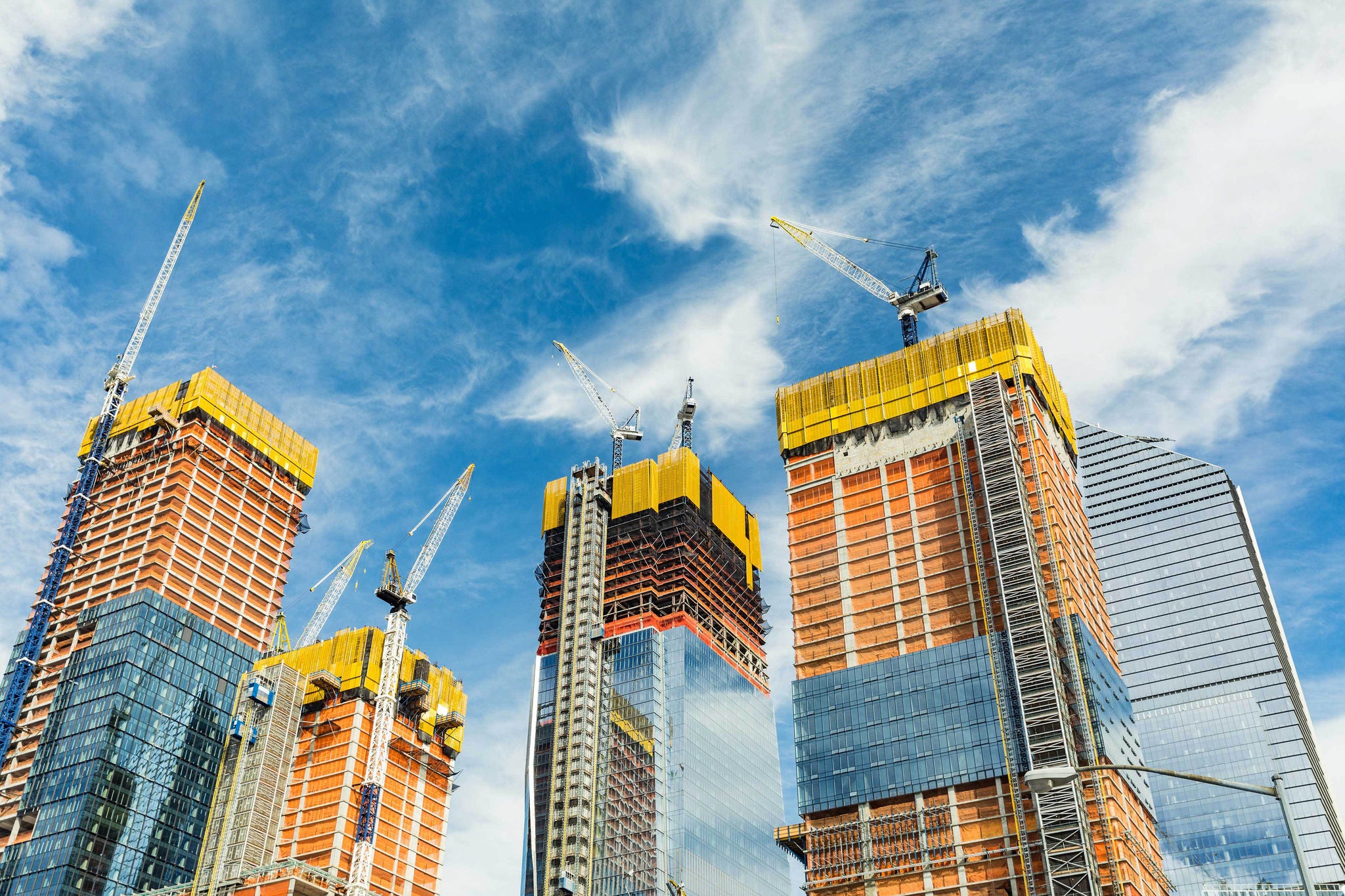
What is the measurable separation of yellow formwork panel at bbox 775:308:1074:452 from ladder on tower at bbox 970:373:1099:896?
5.59 meters

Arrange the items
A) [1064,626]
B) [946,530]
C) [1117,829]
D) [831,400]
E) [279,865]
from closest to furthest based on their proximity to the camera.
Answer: [1117,829] → [1064,626] → [946,530] → [831,400] → [279,865]

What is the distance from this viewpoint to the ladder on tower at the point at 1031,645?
392ft

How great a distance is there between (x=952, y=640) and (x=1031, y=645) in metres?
10.6

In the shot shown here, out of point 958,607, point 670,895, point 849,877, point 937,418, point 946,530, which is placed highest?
point 937,418

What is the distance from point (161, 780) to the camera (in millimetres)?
199500

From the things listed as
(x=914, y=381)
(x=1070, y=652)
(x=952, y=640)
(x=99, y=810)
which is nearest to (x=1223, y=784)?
(x=1070, y=652)

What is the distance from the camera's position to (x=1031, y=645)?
132 metres

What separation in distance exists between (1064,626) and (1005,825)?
23156 mm

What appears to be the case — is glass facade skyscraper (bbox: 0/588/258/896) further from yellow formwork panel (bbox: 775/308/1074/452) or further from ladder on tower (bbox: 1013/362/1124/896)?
ladder on tower (bbox: 1013/362/1124/896)

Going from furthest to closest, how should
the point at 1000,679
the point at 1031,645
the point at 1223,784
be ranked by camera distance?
the point at 1000,679, the point at 1031,645, the point at 1223,784

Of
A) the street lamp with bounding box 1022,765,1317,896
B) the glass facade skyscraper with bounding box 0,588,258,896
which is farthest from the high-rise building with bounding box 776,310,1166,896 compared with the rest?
the glass facade skyscraper with bounding box 0,588,258,896

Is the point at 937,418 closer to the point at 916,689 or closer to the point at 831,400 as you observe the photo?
the point at 831,400

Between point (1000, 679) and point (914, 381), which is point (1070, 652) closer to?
point (1000, 679)

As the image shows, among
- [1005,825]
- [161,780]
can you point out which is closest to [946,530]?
[1005,825]
